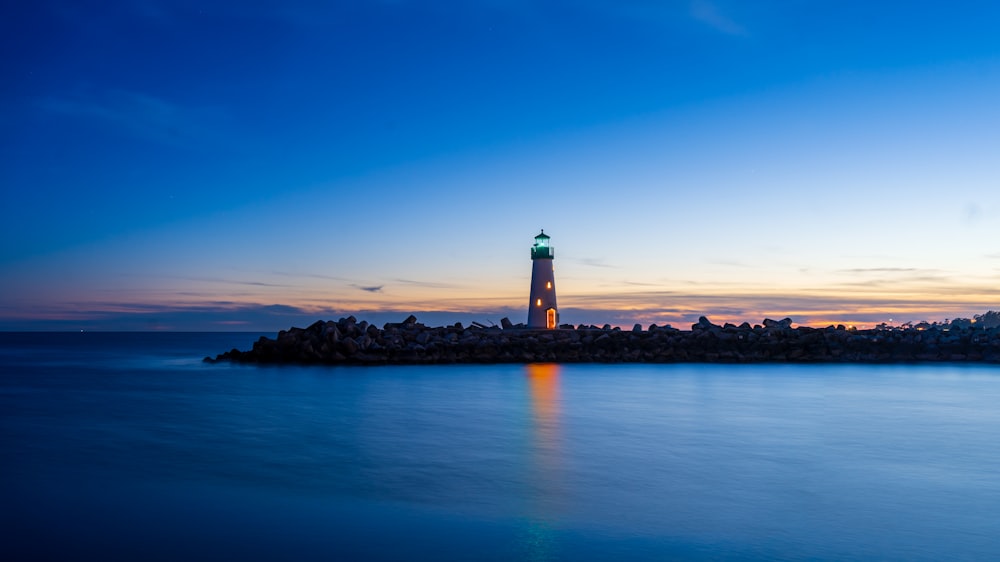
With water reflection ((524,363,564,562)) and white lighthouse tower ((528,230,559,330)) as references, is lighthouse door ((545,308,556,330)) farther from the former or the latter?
water reflection ((524,363,564,562))

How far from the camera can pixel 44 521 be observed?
538 cm

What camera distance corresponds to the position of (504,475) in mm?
7129

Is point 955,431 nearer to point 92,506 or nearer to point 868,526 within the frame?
point 868,526

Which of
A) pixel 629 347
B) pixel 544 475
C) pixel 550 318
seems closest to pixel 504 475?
pixel 544 475

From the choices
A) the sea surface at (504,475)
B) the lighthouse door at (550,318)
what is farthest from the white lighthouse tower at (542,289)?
the sea surface at (504,475)

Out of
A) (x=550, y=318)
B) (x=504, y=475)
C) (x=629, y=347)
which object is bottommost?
(x=504, y=475)

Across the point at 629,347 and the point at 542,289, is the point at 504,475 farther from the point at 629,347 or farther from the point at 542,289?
the point at 542,289

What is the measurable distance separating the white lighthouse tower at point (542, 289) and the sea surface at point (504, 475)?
39.9 feet

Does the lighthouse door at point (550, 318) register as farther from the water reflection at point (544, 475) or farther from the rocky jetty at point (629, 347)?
the water reflection at point (544, 475)

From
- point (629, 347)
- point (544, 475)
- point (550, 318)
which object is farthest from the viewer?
point (550, 318)

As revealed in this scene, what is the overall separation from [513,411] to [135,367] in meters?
18.5

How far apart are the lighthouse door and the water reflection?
1221 centimetres

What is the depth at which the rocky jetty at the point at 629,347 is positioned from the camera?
2192 cm

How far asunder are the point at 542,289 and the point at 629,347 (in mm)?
5158
